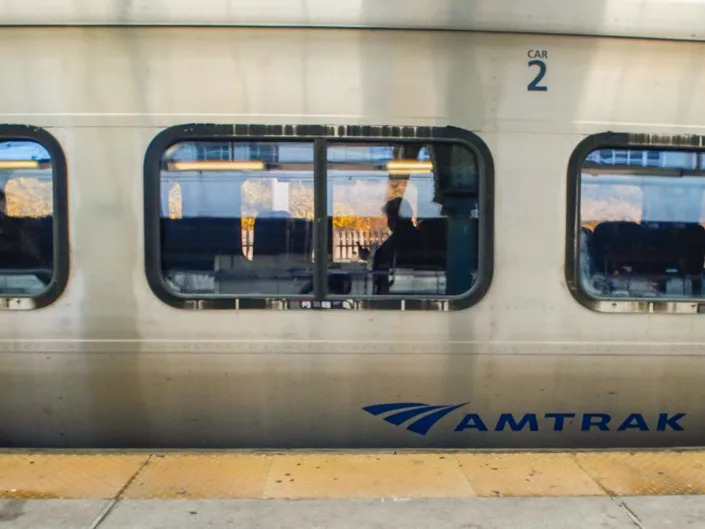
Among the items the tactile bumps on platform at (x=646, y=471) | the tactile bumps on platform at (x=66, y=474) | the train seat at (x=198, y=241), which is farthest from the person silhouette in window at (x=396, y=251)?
the tactile bumps on platform at (x=66, y=474)

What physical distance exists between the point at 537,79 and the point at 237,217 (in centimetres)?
194

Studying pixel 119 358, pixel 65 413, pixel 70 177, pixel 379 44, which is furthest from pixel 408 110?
pixel 65 413

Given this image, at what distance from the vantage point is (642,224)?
363cm

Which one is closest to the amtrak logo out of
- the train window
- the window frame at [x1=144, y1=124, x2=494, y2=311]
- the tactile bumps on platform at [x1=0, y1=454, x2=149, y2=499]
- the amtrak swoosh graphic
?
the amtrak swoosh graphic

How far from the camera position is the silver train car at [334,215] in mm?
3398

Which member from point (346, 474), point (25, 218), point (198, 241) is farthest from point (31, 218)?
point (346, 474)

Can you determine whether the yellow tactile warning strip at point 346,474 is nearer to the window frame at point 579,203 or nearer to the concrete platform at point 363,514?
the concrete platform at point 363,514

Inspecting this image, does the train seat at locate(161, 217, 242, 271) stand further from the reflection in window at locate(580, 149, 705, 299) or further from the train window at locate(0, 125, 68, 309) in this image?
the reflection in window at locate(580, 149, 705, 299)

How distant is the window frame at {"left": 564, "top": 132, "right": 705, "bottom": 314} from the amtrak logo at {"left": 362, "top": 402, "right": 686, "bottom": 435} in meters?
0.67

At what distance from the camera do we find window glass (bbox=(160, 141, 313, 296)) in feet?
11.3

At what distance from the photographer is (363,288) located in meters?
3.53

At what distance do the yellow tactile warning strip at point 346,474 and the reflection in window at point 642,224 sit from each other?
102 cm

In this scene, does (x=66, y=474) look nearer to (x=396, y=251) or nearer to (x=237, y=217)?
(x=237, y=217)

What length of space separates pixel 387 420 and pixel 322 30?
7.59 ft
